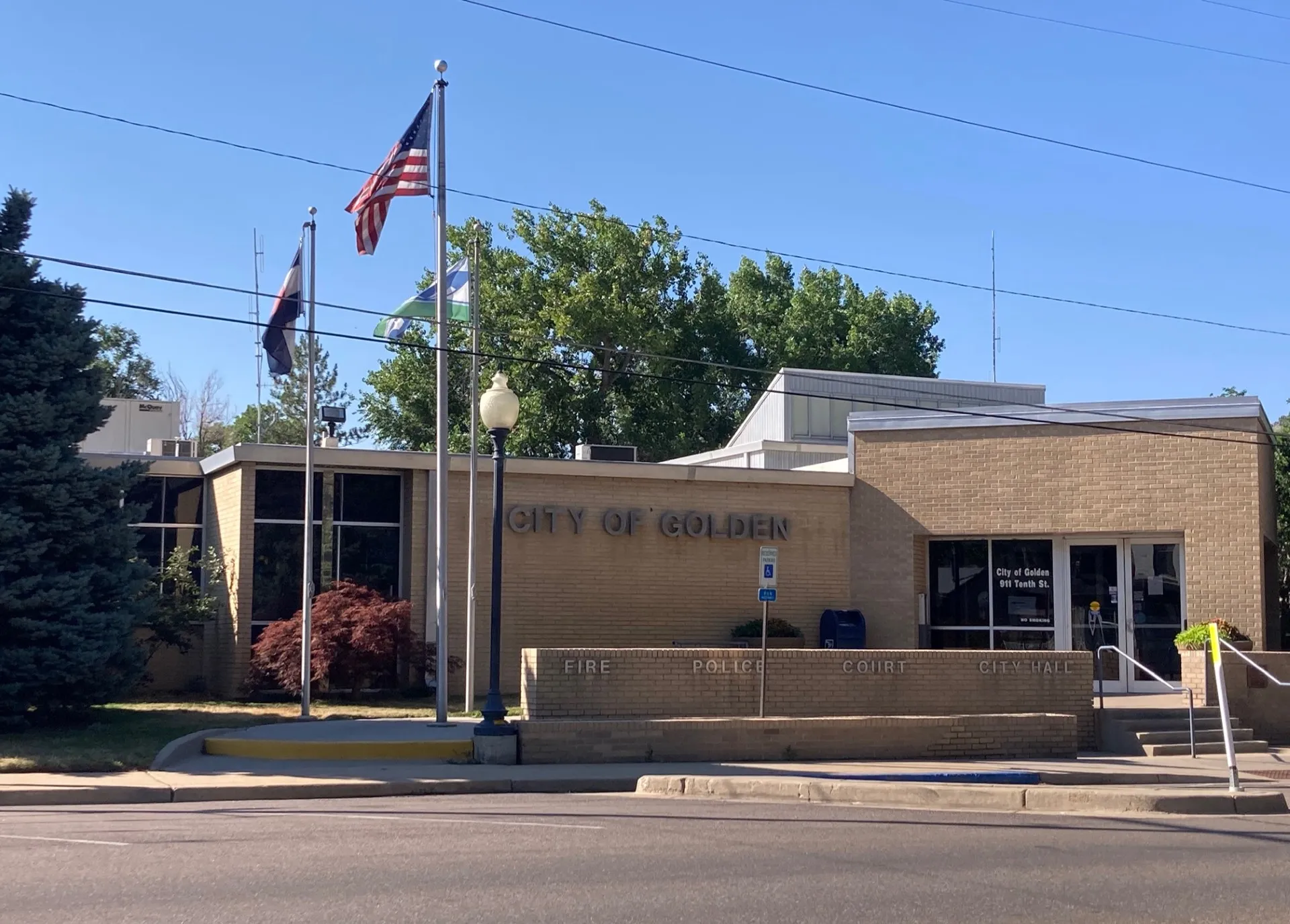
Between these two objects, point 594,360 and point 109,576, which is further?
point 594,360

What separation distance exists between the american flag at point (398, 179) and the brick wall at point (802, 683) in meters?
6.35

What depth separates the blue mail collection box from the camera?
25.6 meters

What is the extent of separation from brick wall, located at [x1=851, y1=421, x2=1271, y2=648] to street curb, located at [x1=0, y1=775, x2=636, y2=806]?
1226 centimetres

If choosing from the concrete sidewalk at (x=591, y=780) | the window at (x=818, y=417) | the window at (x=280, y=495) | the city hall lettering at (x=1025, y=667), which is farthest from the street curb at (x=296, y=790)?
the window at (x=818, y=417)

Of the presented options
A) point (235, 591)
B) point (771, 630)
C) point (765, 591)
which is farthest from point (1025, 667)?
point (235, 591)

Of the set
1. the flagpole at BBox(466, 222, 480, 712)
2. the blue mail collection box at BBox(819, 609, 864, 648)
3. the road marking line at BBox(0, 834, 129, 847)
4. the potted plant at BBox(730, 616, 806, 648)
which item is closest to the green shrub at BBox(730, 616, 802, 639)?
the potted plant at BBox(730, 616, 806, 648)

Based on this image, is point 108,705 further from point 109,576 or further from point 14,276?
point 14,276

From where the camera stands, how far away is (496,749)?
52.8ft

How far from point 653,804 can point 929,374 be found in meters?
47.8

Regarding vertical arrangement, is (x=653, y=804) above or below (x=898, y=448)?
below

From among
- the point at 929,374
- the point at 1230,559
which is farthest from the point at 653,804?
the point at 929,374

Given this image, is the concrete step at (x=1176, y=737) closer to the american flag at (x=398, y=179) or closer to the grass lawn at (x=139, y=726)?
the grass lawn at (x=139, y=726)

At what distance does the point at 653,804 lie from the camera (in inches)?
524

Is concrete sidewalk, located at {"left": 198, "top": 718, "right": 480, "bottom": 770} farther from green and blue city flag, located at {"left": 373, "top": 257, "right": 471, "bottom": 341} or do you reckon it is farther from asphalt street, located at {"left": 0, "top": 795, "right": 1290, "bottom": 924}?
green and blue city flag, located at {"left": 373, "top": 257, "right": 471, "bottom": 341}
